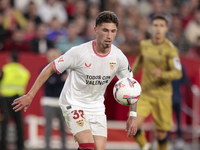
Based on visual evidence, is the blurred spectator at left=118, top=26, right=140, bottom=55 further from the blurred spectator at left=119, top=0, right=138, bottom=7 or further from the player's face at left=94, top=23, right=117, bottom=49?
the player's face at left=94, top=23, right=117, bottom=49

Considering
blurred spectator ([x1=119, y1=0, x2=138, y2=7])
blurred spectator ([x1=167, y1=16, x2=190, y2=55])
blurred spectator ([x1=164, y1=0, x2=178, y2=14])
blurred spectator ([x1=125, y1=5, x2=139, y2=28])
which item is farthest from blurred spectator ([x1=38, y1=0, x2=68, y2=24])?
blurred spectator ([x1=164, y1=0, x2=178, y2=14])

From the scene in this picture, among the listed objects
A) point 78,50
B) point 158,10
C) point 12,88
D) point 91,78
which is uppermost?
point 158,10

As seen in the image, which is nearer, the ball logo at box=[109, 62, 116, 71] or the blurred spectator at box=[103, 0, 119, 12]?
the ball logo at box=[109, 62, 116, 71]

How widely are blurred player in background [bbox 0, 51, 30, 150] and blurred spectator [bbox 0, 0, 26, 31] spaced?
200 cm

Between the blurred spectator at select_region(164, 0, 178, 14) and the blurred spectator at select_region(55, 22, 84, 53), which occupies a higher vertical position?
the blurred spectator at select_region(164, 0, 178, 14)

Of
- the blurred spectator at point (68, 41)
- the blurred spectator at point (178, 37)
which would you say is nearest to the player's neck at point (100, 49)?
the blurred spectator at point (68, 41)

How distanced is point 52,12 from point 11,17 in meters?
1.54

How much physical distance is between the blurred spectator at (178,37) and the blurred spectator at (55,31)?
11.7 feet

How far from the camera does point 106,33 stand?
17.6 ft

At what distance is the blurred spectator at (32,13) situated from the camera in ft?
40.0

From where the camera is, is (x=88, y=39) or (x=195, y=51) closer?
(x=88, y=39)

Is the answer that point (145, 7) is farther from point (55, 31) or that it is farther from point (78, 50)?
point (78, 50)

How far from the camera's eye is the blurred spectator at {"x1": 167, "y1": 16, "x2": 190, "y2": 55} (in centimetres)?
1291

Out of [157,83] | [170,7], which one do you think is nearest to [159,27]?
[157,83]
